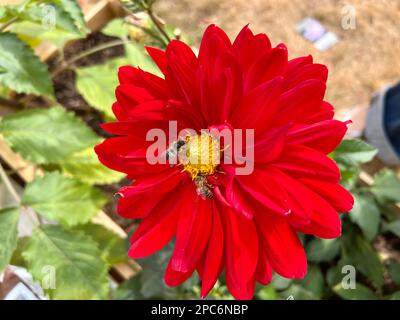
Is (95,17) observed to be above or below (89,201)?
above

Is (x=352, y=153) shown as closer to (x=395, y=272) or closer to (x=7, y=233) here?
(x=395, y=272)

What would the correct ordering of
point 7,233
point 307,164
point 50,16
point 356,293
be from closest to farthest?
1. point 307,164
2. point 50,16
3. point 7,233
4. point 356,293

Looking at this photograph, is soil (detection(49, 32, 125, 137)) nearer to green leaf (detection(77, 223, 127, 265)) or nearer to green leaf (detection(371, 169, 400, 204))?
green leaf (detection(77, 223, 127, 265))

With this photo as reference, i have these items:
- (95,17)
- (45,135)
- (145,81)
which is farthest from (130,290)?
(95,17)

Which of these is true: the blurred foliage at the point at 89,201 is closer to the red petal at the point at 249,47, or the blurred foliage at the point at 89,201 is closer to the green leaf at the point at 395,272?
the green leaf at the point at 395,272

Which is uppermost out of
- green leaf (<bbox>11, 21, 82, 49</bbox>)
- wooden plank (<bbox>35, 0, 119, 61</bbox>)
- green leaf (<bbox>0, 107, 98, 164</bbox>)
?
wooden plank (<bbox>35, 0, 119, 61</bbox>)

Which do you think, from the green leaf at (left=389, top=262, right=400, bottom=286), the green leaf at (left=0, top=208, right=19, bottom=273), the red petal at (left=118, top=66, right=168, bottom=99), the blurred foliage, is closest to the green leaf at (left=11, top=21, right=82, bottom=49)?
the blurred foliage
